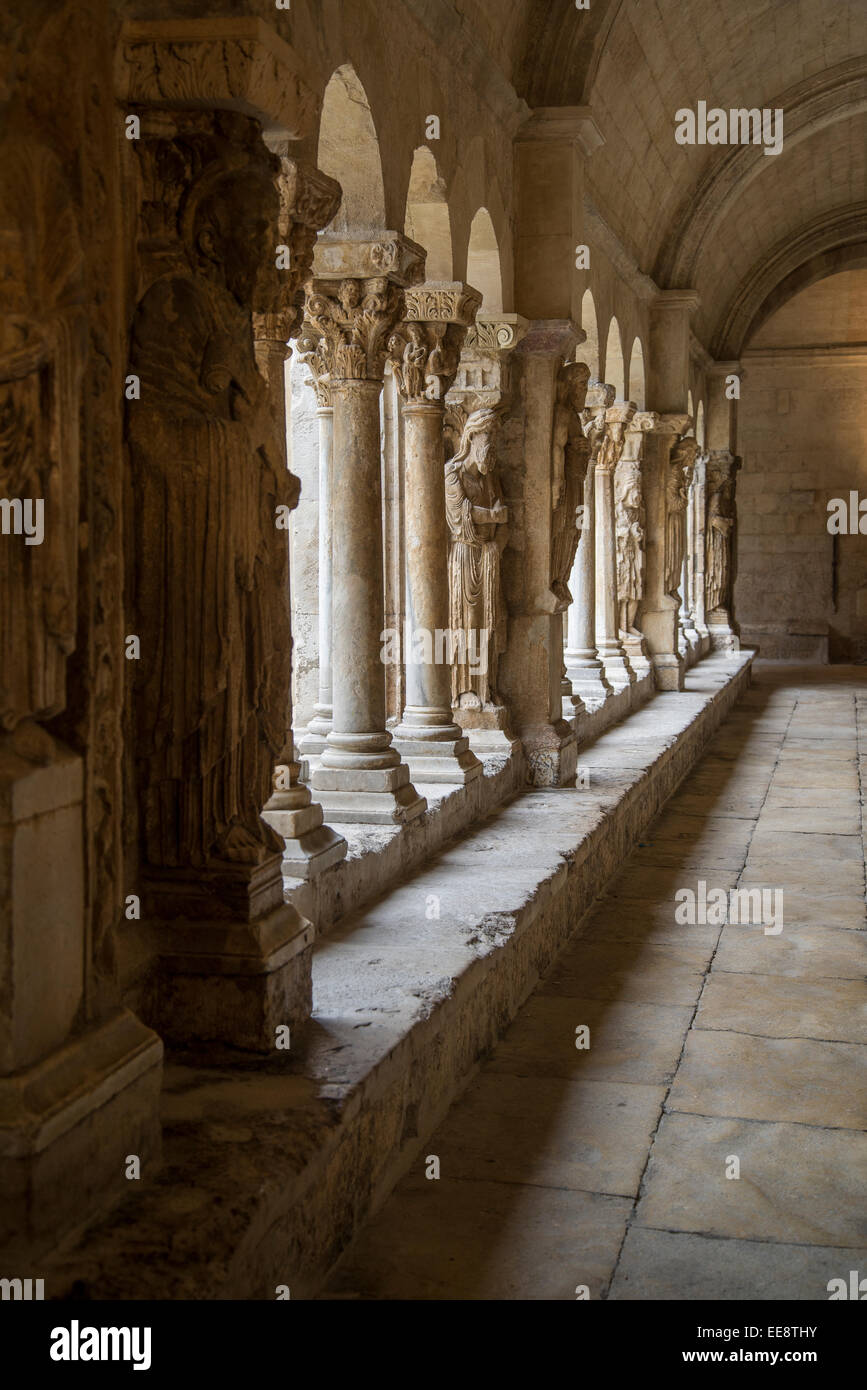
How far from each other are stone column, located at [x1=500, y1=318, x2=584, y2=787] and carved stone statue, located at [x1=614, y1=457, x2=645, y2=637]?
5412 mm

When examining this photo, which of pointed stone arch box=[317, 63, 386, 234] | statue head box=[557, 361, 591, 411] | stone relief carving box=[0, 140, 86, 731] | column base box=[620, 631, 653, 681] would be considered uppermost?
pointed stone arch box=[317, 63, 386, 234]

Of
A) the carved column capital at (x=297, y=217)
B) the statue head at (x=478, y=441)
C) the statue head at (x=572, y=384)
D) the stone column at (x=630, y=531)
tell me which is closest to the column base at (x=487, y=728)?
the statue head at (x=478, y=441)

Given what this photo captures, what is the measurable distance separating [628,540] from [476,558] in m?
5.92

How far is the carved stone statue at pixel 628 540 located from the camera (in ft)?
42.1

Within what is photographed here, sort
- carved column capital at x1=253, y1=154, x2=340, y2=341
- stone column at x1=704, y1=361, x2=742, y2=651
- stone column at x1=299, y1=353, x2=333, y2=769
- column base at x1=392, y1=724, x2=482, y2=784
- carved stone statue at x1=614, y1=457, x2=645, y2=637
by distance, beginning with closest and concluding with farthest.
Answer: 1. carved column capital at x1=253, y1=154, x2=340, y2=341
2. stone column at x1=299, y1=353, x2=333, y2=769
3. column base at x1=392, y1=724, x2=482, y2=784
4. carved stone statue at x1=614, y1=457, x2=645, y2=637
5. stone column at x1=704, y1=361, x2=742, y2=651

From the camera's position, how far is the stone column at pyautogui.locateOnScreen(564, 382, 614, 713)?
10.4m

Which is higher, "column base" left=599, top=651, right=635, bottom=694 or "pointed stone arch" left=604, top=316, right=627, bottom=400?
"pointed stone arch" left=604, top=316, right=627, bottom=400

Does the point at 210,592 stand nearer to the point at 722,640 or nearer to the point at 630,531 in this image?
the point at 630,531

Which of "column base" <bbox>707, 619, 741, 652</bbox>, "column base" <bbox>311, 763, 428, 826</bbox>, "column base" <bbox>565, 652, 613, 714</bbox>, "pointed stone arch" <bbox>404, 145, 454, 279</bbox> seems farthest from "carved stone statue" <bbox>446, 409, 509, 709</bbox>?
"column base" <bbox>707, 619, 741, 652</bbox>

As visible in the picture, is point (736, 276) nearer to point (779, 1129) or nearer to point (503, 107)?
point (503, 107)

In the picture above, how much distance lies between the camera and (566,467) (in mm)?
7738

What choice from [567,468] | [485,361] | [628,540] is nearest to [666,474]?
[628,540]

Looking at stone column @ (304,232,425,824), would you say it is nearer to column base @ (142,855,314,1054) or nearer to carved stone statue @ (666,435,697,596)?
column base @ (142,855,314,1054)

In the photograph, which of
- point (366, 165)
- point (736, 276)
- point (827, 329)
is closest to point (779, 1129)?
point (366, 165)
